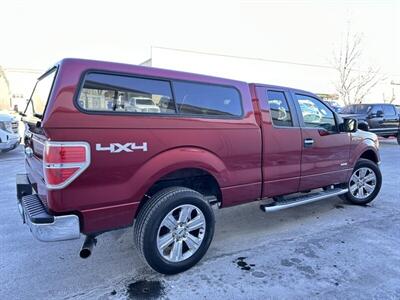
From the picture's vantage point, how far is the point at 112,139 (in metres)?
2.65

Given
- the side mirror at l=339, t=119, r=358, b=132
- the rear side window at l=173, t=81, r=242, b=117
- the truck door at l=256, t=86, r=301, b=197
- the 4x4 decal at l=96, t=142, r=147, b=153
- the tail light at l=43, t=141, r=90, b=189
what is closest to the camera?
the tail light at l=43, t=141, r=90, b=189

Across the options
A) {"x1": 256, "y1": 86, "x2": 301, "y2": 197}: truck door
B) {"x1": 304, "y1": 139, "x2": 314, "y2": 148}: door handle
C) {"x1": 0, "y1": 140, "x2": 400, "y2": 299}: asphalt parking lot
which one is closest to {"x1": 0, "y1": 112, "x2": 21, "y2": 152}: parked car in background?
{"x1": 0, "y1": 140, "x2": 400, "y2": 299}: asphalt parking lot

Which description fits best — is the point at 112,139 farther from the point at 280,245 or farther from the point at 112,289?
the point at 280,245

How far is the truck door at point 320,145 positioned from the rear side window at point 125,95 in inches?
81.1

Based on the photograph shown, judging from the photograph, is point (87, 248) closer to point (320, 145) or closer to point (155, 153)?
point (155, 153)

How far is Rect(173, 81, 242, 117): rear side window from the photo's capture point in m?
3.19

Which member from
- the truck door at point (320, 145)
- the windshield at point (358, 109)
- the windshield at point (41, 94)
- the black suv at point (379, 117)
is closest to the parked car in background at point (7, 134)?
the windshield at point (41, 94)

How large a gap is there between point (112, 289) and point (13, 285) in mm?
926

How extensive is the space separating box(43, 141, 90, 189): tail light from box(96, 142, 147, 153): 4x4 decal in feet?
0.39

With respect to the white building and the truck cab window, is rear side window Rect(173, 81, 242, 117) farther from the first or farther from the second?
the white building

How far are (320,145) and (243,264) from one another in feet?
6.88

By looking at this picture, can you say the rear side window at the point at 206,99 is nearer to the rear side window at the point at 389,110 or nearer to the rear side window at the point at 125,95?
the rear side window at the point at 125,95

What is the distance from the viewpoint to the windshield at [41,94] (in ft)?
9.80

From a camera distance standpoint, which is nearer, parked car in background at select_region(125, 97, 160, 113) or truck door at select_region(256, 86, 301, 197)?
parked car in background at select_region(125, 97, 160, 113)
